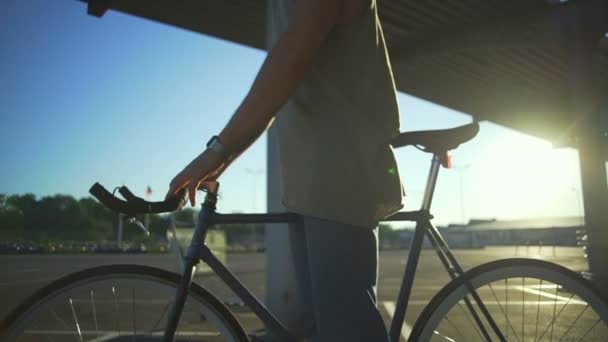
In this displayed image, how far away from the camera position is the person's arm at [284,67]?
41.3 inches

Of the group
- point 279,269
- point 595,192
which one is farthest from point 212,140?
point 595,192

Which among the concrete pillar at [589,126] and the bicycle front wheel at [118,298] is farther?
the concrete pillar at [589,126]

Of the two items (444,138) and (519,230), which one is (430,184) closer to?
(444,138)

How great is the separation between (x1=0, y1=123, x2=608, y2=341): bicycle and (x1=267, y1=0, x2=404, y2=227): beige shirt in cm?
19

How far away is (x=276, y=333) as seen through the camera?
1.32 m

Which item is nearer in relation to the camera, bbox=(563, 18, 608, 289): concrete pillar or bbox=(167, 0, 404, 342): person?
bbox=(167, 0, 404, 342): person

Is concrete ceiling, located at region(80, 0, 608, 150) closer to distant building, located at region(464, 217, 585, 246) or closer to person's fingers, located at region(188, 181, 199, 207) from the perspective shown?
person's fingers, located at region(188, 181, 199, 207)

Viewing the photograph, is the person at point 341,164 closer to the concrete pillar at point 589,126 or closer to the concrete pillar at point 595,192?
the concrete pillar at point 595,192

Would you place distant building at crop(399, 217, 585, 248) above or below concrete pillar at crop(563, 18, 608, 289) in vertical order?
below

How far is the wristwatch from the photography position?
110 centimetres

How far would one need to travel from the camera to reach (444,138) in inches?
58.8

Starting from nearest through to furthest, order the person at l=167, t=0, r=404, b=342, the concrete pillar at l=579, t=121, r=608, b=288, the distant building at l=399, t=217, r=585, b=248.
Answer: the person at l=167, t=0, r=404, b=342 < the concrete pillar at l=579, t=121, r=608, b=288 < the distant building at l=399, t=217, r=585, b=248

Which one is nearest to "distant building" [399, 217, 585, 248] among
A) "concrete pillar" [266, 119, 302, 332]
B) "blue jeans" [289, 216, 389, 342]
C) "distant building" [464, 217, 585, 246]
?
"distant building" [464, 217, 585, 246]

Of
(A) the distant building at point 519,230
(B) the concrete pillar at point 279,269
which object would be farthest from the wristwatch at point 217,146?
(A) the distant building at point 519,230
